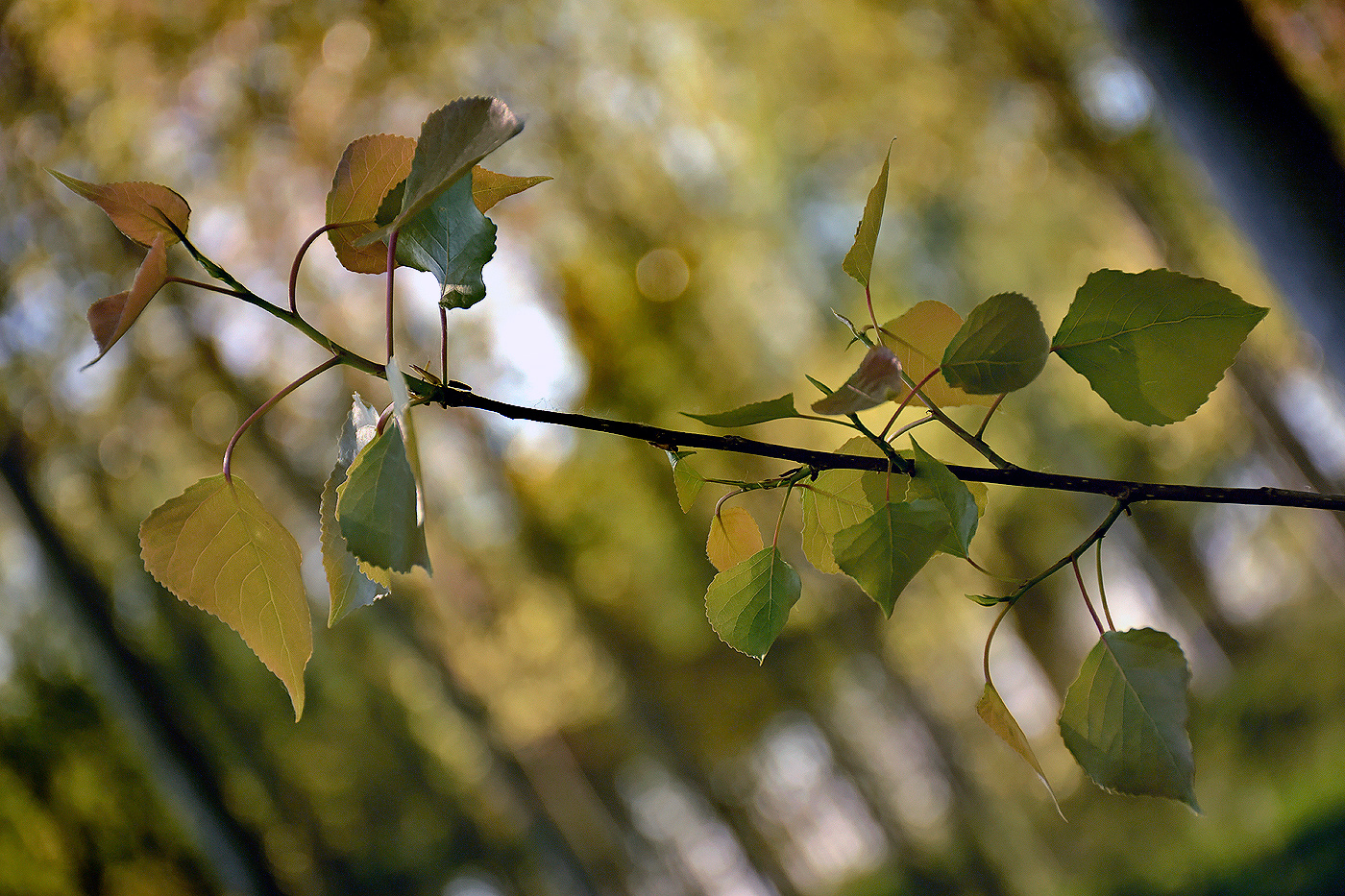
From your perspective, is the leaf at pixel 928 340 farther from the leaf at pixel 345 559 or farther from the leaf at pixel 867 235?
the leaf at pixel 345 559

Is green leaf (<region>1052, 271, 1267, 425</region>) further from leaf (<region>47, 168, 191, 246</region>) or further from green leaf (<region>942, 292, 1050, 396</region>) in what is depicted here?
leaf (<region>47, 168, 191, 246</region>)

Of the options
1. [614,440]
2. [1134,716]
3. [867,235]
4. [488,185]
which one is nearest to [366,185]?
[488,185]

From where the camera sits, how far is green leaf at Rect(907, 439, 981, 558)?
19cm

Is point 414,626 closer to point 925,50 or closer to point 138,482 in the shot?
point 138,482

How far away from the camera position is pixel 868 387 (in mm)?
177

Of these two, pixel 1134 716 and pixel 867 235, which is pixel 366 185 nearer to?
pixel 867 235

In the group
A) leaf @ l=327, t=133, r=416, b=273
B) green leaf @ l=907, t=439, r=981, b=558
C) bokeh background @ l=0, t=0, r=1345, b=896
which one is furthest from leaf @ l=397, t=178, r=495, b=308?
bokeh background @ l=0, t=0, r=1345, b=896

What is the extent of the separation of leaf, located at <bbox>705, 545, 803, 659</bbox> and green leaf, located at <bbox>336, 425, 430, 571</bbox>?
0.09m

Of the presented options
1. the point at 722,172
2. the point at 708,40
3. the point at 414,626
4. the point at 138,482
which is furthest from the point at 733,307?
the point at 138,482

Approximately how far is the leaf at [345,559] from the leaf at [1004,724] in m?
0.17

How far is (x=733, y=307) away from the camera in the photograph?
4160 millimetres

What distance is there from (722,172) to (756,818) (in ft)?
12.8

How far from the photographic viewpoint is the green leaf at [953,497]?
0.64 ft

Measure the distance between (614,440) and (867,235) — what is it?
12.4ft
